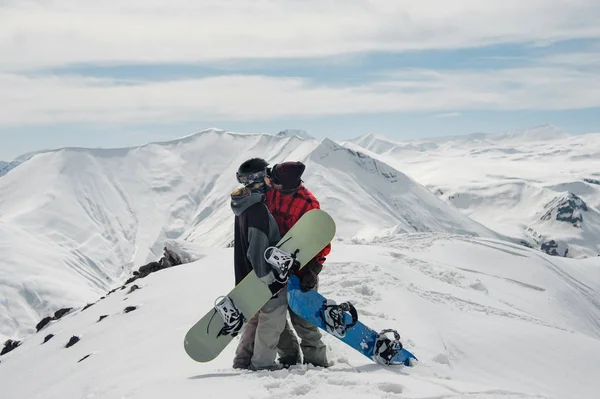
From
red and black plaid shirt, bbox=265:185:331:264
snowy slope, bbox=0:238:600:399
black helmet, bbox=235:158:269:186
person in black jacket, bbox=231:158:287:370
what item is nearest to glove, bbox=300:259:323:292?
red and black plaid shirt, bbox=265:185:331:264

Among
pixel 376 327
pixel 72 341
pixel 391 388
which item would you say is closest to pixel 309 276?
pixel 391 388

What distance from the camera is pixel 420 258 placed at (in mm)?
20812

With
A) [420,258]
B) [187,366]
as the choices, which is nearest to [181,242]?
[420,258]

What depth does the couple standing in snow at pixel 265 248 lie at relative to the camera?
7.81 metres

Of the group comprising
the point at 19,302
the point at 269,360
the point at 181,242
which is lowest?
the point at 19,302

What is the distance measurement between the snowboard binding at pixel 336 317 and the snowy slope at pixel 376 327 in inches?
22.1

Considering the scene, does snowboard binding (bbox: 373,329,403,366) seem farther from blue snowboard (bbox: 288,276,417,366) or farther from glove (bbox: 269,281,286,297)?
glove (bbox: 269,281,286,297)

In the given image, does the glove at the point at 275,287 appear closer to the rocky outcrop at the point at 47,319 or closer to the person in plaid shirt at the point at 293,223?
the person in plaid shirt at the point at 293,223

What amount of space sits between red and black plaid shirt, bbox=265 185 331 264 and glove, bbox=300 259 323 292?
4.9 inches

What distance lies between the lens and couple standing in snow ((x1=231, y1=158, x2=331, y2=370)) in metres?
7.81

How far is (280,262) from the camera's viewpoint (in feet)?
25.1

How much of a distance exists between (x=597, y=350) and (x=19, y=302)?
136323 millimetres

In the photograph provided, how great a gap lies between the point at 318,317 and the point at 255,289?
1.11 metres

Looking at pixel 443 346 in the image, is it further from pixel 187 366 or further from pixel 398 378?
pixel 187 366
